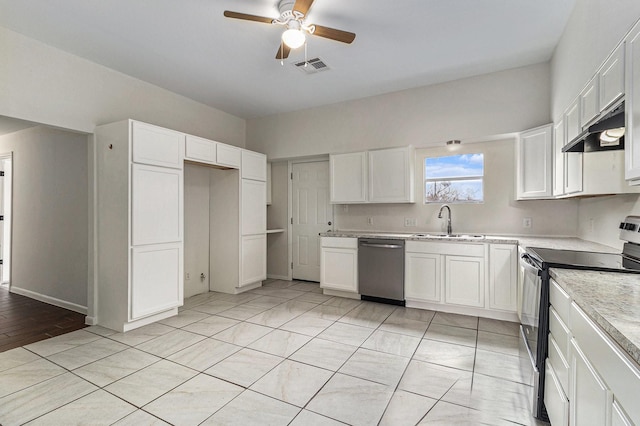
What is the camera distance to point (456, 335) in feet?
10.3

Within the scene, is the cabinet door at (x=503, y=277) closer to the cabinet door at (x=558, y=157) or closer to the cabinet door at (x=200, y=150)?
the cabinet door at (x=558, y=157)

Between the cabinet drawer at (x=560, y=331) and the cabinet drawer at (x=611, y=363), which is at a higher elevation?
the cabinet drawer at (x=611, y=363)

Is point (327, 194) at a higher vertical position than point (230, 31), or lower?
lower

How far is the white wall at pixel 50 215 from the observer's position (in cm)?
396

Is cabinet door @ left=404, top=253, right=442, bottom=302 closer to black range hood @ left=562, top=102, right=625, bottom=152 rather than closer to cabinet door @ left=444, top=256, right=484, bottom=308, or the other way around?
cabinet door @ left=444, top=256, right=484, bottom=308

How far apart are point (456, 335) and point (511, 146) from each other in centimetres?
252

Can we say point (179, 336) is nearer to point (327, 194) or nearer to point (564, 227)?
point (327, 194)

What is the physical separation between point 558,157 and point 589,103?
111 cm

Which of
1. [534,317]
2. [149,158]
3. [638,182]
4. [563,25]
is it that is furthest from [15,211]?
[563,25]

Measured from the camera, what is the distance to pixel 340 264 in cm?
450

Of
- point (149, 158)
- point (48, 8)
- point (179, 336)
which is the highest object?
point (48, 8)

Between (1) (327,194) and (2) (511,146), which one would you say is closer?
(2) (511,146)

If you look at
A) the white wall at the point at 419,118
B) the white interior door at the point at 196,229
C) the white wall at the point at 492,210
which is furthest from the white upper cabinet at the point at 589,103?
the white interior door at the point at 196,229

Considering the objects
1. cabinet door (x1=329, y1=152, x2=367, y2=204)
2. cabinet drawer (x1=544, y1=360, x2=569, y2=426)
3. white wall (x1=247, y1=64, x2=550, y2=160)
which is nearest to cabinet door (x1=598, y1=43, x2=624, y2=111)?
cabinet drawer (x1=544, y1=360, x2=569, y2=426)
